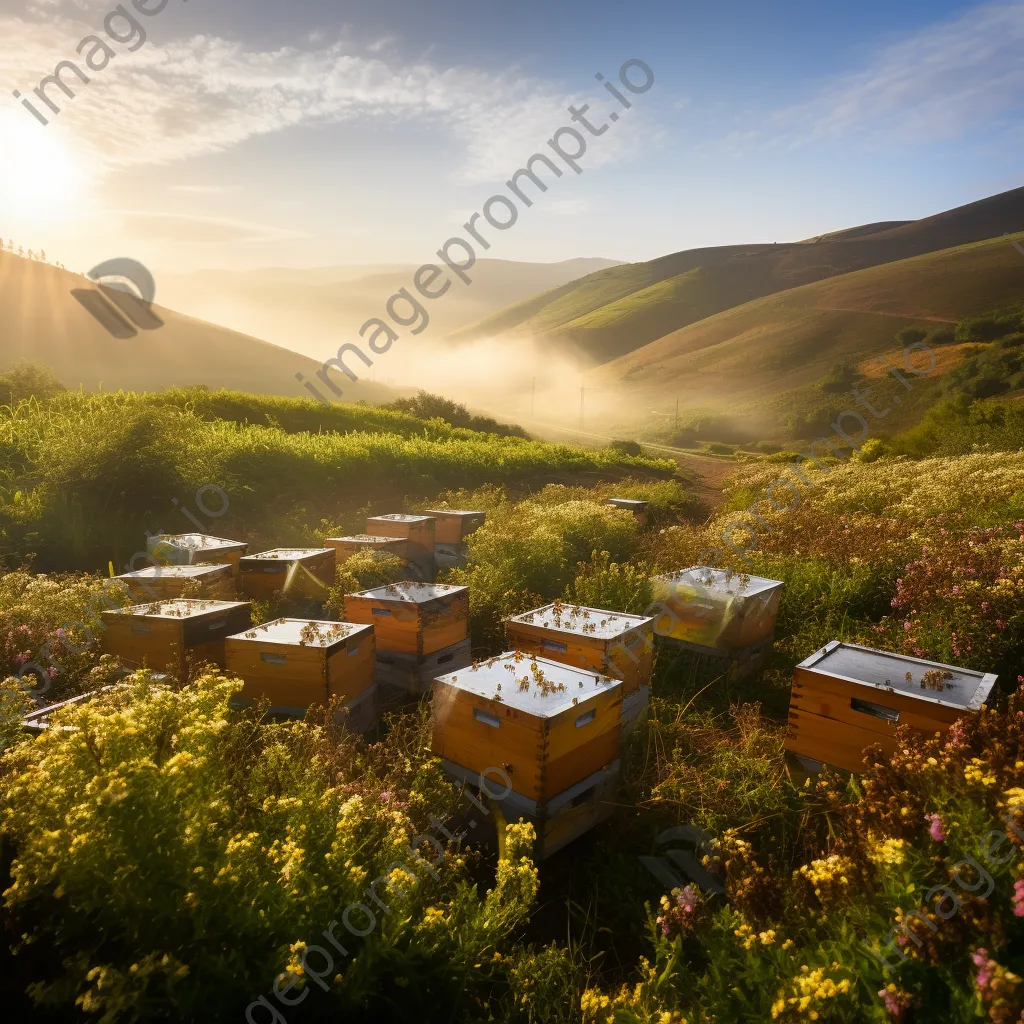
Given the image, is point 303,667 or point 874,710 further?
point 303,667

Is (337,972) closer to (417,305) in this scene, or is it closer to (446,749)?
(446,749)

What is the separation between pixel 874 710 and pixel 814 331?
7847cm

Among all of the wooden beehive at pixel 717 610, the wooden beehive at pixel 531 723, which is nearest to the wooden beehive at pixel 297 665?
the wooden beehive at pixel 531 723

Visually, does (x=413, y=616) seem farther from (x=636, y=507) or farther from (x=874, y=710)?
(x=636, y=507)

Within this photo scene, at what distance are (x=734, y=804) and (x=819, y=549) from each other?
6.55 metres

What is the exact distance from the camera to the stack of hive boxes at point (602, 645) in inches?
228

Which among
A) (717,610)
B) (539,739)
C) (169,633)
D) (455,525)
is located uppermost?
(169,633)

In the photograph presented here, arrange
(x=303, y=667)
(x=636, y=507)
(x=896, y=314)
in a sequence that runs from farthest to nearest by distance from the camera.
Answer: (x=896, y=314)
(x=636, y=507)
(x=303, y=667)

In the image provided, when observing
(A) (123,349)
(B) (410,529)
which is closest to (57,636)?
(B) (410,529)

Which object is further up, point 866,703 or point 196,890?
point 196,890

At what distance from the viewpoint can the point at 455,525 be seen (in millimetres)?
11469

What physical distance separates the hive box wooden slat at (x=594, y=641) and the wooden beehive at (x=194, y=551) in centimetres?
460

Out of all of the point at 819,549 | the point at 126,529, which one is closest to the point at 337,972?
the point at 819,549

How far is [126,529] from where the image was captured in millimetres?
12016
